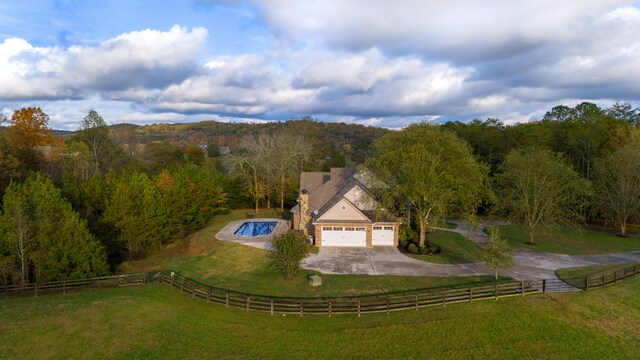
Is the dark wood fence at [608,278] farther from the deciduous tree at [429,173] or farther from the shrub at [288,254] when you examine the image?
the shrub at [288,254]

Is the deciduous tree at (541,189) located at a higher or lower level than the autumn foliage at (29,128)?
lower

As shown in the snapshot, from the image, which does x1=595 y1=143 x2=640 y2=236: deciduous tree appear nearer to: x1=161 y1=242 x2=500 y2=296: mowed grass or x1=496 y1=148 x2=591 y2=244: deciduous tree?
x1=496 y1=148 x2=591 y2=244: deciduous tree

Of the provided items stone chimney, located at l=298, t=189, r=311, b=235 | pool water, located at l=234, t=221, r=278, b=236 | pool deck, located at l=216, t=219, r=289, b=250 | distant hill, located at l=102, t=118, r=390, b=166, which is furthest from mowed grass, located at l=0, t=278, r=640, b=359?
distant hill, located at l=102, t=118, r=390, b=166

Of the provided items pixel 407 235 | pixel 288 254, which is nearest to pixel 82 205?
pixel 288 254

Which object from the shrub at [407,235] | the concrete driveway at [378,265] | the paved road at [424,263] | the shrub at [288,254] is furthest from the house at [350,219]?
the shrub at [288,254]

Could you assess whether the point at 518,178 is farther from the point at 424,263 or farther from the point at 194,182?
the point at 194,182

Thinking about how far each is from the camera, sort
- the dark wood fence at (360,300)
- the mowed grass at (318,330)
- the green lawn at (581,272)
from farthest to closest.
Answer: the green lawn at (581,272)
the dark wood fence at (360,300)
the mowed grass at (318,330)

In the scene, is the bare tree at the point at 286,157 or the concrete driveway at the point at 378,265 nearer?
the concrete driveway at the point at 378,265
